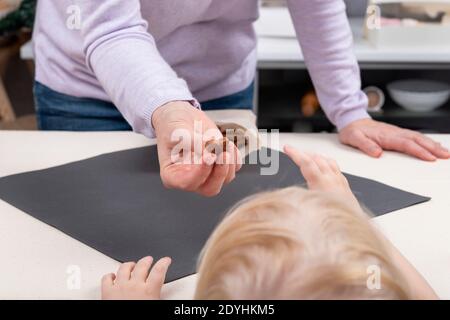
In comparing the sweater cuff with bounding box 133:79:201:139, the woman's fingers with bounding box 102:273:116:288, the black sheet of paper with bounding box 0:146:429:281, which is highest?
the sweater cuff with bounding box 133:79:201:139

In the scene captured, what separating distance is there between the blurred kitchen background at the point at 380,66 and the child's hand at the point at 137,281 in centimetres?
115

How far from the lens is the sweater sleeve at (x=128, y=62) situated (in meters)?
0.81

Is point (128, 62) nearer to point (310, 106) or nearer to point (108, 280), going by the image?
point (108, 280)

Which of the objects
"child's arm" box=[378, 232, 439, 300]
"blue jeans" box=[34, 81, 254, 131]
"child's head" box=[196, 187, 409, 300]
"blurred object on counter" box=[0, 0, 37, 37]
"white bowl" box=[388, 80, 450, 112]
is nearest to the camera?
"child's head" box=[196, 187, 409, 300]

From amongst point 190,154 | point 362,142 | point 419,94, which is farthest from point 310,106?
point 190,154

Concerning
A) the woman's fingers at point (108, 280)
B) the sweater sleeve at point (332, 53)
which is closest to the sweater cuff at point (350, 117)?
the sweater sleeve at point (332, 53)

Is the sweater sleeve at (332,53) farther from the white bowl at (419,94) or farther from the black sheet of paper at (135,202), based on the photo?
the white bowl at (419,94)

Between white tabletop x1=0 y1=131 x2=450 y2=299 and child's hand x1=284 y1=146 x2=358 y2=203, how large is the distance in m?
0.08

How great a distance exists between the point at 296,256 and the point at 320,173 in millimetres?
297

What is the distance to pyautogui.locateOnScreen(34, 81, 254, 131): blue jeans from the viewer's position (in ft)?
3.86

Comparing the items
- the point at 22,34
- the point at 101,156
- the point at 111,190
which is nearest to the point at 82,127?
the point at 101,156

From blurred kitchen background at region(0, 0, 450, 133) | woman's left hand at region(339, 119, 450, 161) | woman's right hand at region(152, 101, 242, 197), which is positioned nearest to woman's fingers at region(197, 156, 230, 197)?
woman's right hand at region(152, 101, 242, 197)

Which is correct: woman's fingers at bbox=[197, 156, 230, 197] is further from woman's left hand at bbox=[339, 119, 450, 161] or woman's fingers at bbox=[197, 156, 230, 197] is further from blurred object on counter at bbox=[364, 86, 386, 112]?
blurred object on counter at bbox=[364, 86, 386, 112]

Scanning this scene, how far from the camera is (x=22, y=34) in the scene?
279cm
